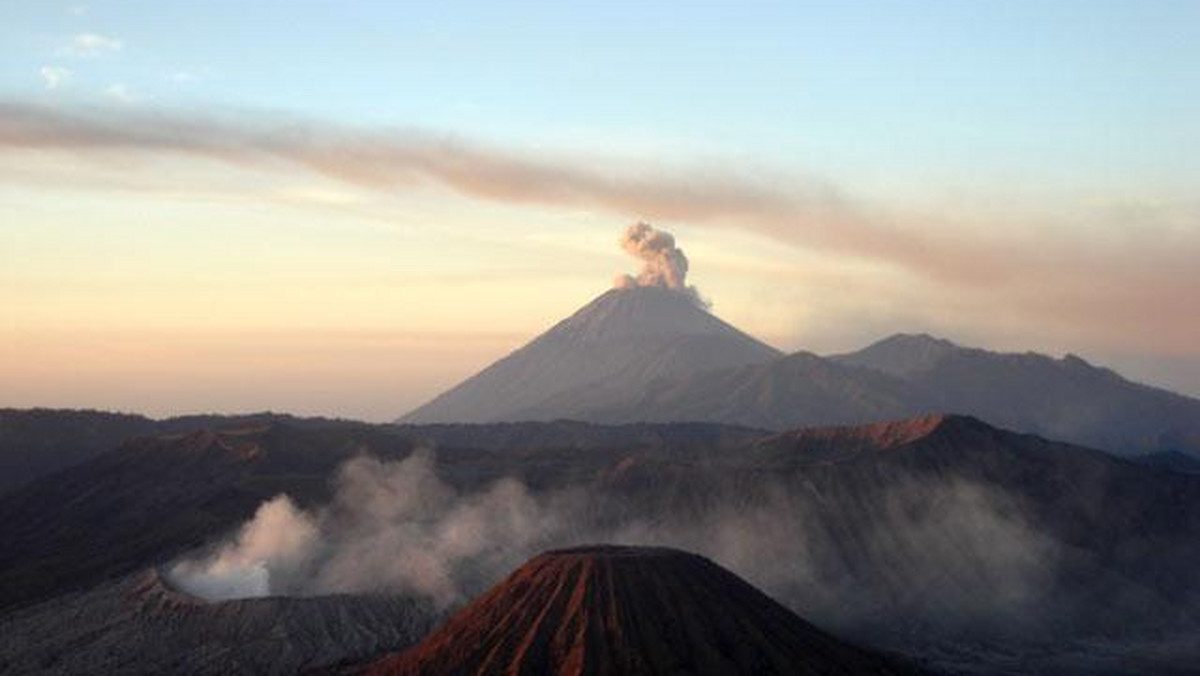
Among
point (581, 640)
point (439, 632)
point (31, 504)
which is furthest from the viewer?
point (31, 504)

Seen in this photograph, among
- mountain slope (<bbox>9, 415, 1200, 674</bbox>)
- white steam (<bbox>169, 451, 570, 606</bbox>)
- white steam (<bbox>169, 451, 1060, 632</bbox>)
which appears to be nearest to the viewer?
white steam (<bbox>169, 451, 570, 606</bbox>)

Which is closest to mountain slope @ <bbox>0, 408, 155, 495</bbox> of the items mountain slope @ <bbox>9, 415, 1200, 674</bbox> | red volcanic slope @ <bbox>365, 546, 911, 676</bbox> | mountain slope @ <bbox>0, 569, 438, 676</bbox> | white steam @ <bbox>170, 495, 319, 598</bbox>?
mountain slope @ <bbox>9, 415, 1200, 674</bbox>

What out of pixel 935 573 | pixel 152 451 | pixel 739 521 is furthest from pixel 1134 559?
pixel 152 451

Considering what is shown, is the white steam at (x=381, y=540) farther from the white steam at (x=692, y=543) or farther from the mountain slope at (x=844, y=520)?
the mountain slope at (x=844, y=520)

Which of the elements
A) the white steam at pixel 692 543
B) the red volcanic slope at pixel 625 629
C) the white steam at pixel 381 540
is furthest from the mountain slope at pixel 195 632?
the red volcanic slope at pixel 625 629

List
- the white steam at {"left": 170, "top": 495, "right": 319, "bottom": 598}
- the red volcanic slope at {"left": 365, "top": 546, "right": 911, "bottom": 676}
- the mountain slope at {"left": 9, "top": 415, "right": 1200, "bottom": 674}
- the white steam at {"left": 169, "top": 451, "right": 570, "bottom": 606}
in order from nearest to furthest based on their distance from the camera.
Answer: the red volcanic slope at {"left": 365, "top": 546, "right": 911, "bottom": 676}, the white steam at {"left": 170, "top": 495, "right": 319, "bottom": 598}, the white steam at {"left": 169, "top": 451, "right": 570, "bottom": 606}, the mountain slope at {"left": 9, "top": 415, "right": 1200, "bottom": 674}

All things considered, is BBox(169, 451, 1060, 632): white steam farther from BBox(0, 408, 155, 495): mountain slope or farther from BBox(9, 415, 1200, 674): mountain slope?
BBox(0, 408, 155, 495): mountain slope

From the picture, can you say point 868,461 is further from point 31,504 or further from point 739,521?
point 31,504

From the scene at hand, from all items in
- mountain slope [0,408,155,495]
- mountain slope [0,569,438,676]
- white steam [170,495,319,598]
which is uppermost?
mountain slope [0,408,155,495]
